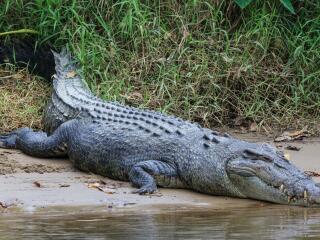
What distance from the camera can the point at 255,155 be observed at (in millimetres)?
7027

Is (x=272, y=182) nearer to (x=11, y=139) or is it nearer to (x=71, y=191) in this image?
(x=71, y=191)

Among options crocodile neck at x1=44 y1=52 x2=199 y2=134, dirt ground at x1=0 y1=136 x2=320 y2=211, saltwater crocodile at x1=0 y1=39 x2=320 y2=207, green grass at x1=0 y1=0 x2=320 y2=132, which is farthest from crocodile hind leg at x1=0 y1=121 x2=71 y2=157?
green grass at x1=0 y1=0 x2=320 y2=132

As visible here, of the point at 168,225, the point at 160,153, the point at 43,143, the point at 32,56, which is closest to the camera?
the point at 168,225

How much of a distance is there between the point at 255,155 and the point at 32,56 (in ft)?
11.4

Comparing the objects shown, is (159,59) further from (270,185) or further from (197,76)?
(270,185)

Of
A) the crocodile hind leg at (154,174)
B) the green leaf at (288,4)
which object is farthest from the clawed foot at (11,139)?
the green leaf at (288,4)

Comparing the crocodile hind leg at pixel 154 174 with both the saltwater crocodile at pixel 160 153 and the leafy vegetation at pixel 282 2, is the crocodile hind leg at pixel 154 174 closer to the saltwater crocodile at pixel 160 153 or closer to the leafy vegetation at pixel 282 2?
the saltwater crocodile at pixel 160 153

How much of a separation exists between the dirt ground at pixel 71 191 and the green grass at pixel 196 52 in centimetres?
131

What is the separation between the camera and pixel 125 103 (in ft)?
29.8

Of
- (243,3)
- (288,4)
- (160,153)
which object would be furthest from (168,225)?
(288,4)

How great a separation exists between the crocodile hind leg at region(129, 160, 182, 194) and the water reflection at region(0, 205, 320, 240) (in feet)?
2.27

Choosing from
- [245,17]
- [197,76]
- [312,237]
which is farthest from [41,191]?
[245,17]

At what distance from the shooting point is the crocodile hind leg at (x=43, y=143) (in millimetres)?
7984

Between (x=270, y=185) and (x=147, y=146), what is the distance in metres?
1.08
